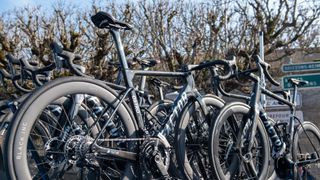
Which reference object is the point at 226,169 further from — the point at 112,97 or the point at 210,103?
the point at 112,97

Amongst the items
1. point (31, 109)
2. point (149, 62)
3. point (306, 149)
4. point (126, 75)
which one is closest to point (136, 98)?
point (126, 75)

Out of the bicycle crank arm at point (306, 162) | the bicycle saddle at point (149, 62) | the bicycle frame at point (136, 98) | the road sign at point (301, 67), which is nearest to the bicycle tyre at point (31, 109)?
the bicycle frame at point (136, 98)

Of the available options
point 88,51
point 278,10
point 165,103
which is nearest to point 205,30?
point 278,10

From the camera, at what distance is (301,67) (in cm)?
951

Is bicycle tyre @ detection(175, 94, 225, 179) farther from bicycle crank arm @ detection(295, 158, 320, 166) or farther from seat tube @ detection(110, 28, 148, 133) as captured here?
bicycle crank arm @ detection(295, 158, 320, 166)

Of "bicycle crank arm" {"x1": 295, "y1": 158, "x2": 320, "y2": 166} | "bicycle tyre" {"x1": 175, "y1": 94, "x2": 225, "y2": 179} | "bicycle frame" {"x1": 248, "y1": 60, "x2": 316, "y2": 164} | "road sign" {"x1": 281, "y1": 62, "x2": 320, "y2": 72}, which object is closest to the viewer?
"bicycle tyre" {"x1": 175, "y1": 94, "x2": 225, "y2": 179}

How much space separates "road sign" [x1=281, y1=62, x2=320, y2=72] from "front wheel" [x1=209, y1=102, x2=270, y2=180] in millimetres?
5375

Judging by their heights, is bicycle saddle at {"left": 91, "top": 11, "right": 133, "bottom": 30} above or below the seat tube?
above

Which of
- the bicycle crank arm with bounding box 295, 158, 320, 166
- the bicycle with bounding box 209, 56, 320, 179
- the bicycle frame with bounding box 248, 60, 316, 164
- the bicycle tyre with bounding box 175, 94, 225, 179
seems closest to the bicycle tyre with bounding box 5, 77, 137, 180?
the bicycle tyre with bounding box 175, 94, 225, 179

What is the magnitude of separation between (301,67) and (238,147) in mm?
5997

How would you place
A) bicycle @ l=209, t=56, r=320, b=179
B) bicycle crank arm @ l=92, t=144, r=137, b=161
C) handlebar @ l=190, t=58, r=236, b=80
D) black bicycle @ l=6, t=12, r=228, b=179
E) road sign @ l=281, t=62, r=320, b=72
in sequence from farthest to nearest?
road sign @ l=281, t=62, r=320, b=72
handlebar @ l=190, t=58, r=236, b=80
bicycle @ l=209, t=56, r=320, b=179
bicycle crank arm @ l=92, t=144, r=137, b=161
black bicycle @ l=6, t=12, r=228, b=179

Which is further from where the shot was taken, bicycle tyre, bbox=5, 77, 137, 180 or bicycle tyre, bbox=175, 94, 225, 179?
bicycle tyre, bbox=175, 94, 225, 179

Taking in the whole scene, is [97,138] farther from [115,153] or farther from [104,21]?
[104,21]

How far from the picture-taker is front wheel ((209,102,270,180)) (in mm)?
3895
